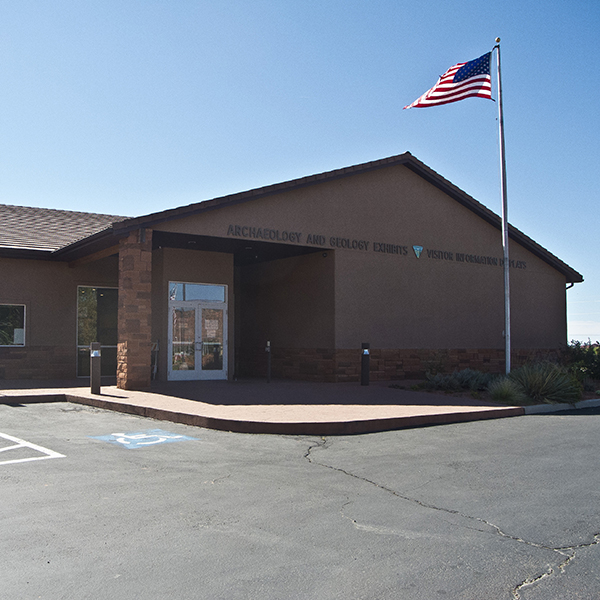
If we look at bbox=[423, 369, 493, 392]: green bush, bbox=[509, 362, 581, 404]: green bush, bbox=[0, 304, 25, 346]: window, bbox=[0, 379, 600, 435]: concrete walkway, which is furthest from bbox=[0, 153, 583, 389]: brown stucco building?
bbox=[509, 362, 581, 404]: green bush

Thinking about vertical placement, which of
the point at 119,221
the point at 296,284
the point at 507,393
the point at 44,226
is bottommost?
the point at 507,393

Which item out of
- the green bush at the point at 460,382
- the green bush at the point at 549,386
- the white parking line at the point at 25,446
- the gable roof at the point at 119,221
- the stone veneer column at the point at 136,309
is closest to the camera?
the white parking line at the point at 25,446

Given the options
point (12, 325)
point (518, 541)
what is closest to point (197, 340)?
point (12, 325)

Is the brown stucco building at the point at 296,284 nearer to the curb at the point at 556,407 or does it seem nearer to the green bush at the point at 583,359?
the green bush at the point at 583,359

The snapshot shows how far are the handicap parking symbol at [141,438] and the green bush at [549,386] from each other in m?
7.93

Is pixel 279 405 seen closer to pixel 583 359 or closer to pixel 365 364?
pixel 365 364

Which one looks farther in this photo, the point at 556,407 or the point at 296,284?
the point at 296,284

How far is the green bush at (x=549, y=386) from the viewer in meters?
13.7

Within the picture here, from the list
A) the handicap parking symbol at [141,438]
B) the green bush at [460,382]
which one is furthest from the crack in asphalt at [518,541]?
the green bush at [460,382]

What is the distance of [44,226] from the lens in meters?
20.7

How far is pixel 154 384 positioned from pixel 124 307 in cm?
253

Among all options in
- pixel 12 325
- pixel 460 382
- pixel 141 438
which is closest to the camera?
pixel 141 438

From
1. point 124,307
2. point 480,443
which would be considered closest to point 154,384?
point 124,307

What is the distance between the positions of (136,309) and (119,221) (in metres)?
2.83
